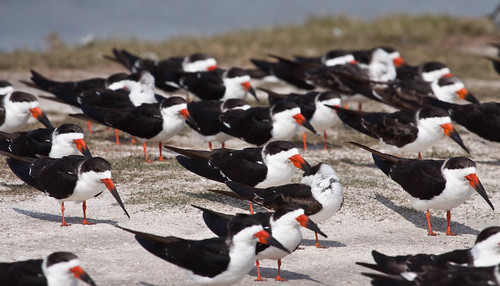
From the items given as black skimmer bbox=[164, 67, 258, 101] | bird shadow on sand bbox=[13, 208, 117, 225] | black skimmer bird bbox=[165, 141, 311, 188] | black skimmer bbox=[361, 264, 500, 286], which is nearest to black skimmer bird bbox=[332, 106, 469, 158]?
black skimmer bird bbox=[165, 141, 311, 188]

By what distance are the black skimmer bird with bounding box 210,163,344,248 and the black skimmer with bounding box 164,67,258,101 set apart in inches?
191

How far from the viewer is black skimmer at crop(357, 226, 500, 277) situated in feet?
17.3

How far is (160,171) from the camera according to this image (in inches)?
349

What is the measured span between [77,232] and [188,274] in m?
1.86

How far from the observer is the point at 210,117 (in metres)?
9.48

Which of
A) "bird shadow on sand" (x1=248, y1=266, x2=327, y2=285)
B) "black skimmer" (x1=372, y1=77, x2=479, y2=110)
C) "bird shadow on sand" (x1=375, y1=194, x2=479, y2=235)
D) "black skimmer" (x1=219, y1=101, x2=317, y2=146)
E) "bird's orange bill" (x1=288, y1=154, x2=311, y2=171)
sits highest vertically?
"black skimmer" (x1=372, y1=77, x2=479, y2=110)

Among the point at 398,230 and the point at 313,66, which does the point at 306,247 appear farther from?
the point at 313,66

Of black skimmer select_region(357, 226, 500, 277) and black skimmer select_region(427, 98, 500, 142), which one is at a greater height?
black skimmer select_region(427, 98, 500, 142)

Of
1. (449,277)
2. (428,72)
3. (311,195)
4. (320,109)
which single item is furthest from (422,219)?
(428,72)

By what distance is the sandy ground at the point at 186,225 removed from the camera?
610 centimetres

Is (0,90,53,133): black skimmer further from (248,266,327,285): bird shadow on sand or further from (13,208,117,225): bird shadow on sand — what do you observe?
(248,266,327,285): bird shadow on sand

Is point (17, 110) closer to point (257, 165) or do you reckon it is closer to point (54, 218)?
point (54, 218)

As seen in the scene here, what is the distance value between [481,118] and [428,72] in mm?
2958

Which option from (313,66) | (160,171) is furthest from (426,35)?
(160,171)
